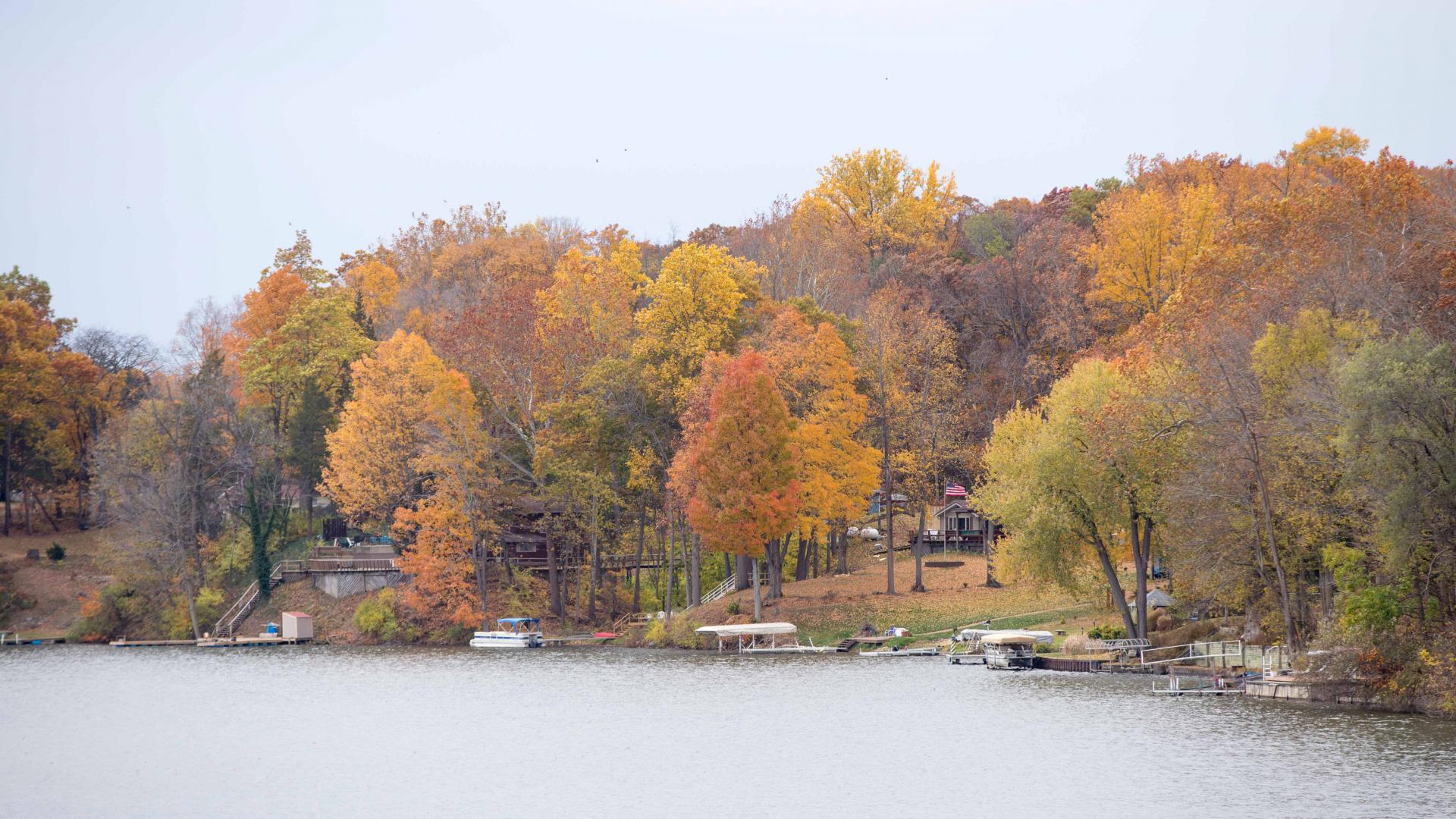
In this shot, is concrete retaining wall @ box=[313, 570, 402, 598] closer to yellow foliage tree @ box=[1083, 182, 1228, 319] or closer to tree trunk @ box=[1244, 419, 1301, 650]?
yellow foliage tree @ box=[1083, 182, 1228, 319]

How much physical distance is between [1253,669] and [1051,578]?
9.52m

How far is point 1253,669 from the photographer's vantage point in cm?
4672

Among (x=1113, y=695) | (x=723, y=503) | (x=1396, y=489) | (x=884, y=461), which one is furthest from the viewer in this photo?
(x=884, y=461)

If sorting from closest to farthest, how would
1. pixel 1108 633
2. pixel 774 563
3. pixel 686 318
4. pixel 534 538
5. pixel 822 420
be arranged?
1. pixel 1108 633
2. pixel 822 420
3. pixel 774 563
4. pixel 686 318
5. pixel 534 538

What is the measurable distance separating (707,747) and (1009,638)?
20.9 metres

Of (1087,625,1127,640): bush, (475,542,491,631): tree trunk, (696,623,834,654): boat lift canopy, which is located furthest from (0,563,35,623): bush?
(1087,625,1127,640): bush

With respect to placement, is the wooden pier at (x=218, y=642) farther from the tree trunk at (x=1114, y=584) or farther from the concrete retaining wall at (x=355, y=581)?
the tree trunk at (x=1114, y=584)

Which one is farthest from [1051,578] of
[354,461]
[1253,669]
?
[354,461]

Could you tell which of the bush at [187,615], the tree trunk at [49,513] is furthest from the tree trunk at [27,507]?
the bush at [187,615]

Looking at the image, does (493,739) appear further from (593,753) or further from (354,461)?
(354,461)

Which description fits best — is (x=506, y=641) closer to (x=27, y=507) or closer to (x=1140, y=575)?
(x=1140, y=575)

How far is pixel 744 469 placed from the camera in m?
62.4

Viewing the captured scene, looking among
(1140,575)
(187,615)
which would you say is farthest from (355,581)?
(1140,575)

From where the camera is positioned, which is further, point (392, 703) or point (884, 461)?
point (884, 461)
